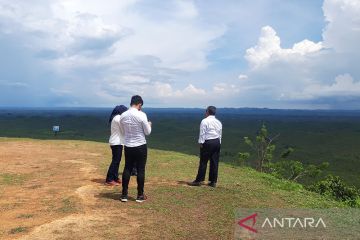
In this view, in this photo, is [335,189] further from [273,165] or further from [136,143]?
[136,143]

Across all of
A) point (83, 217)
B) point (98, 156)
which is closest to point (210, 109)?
point (83, 217)

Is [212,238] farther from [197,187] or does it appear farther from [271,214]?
[197,187]

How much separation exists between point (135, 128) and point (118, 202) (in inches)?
67.7

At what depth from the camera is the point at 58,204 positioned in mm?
9055

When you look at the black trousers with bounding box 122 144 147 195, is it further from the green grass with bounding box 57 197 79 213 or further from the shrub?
the shrub

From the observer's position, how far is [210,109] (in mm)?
11477

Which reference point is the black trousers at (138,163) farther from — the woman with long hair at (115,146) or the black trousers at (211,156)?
the black trousers at (211,156)

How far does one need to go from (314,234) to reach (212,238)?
1813 millimetres

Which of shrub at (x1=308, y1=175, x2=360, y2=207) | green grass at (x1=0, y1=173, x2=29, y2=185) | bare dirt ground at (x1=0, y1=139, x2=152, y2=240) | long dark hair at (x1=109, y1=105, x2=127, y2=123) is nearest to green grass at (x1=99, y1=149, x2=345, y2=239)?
bare dirt ground at (x1=0, y1=139, x2=152, y2=240)

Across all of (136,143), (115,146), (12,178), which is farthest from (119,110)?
(12,178)

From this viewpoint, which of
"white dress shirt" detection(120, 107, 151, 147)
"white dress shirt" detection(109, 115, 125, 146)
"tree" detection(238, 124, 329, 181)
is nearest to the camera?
"white dress shirt" detection(120, 107, 151, 147)

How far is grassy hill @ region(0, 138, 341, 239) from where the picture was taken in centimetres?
734

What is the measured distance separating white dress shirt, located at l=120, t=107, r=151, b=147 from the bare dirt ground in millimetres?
1424

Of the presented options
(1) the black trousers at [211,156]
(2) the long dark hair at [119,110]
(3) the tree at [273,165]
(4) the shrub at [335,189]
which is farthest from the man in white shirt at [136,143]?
(3) the tree at [273,165]
